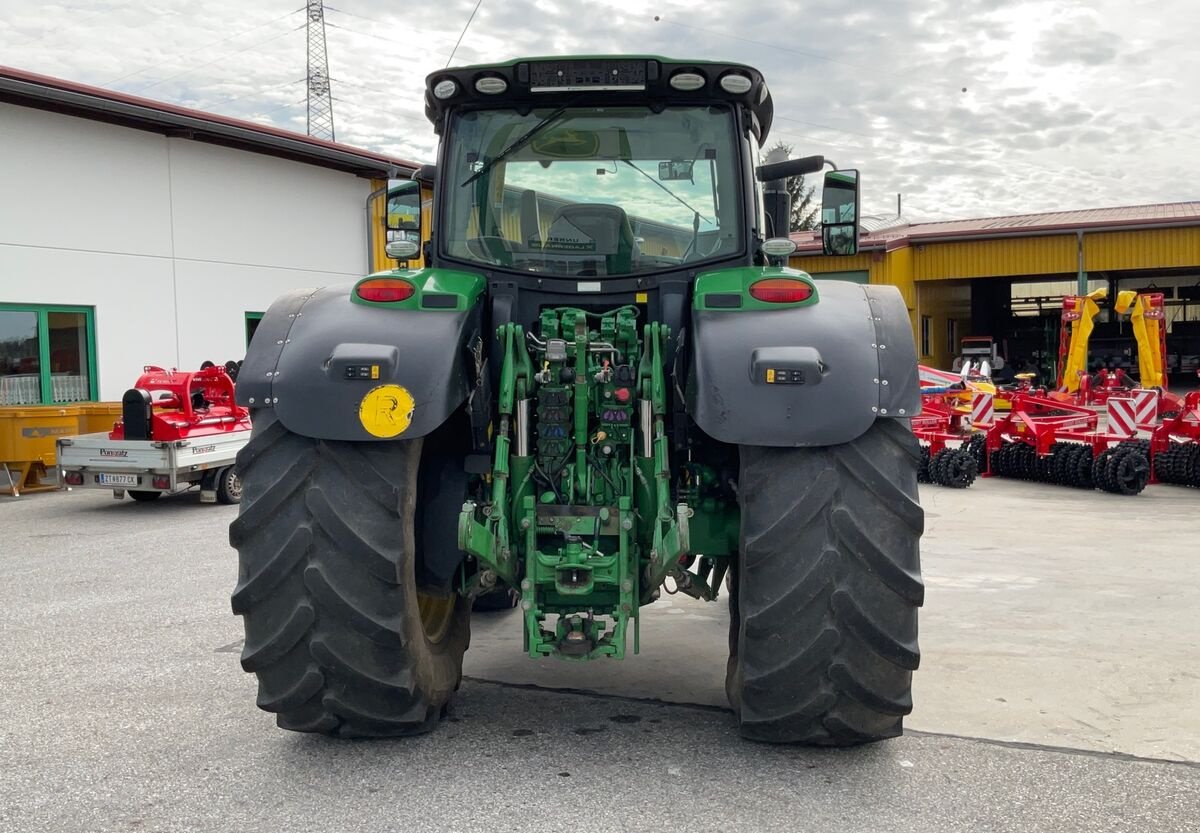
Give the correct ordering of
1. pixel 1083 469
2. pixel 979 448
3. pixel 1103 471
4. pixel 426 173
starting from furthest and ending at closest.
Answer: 1. pixel 979 448
2. pixel 1083 469
3. pixel 1103 471
4. pixel 426 173

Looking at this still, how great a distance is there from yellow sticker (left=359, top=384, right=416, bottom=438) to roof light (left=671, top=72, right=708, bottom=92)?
1.70 metres

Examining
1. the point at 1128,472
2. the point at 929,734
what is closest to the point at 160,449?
the point at 929,734

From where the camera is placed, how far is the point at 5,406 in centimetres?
1419

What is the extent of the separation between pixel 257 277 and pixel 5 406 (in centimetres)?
526

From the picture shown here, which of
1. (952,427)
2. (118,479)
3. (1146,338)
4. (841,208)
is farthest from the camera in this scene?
(1146,338)

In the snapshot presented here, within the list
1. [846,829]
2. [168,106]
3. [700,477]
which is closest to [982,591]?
[700,477]

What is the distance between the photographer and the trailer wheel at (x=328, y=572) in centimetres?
368

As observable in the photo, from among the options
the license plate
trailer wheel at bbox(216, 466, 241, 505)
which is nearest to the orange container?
the license plate

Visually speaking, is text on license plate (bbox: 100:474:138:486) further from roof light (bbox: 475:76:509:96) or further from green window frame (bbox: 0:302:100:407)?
roof light (bbox: 475:76:509:96)

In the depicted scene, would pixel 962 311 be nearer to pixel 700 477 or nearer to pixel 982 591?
pixel 982 591

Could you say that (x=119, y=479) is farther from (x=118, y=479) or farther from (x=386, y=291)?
(x=386, y=291)

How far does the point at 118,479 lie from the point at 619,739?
907cm

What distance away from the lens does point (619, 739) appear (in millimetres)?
4191

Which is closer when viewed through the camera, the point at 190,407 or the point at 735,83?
the point at 735,83
